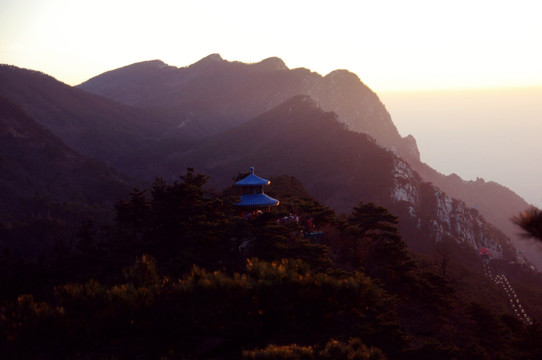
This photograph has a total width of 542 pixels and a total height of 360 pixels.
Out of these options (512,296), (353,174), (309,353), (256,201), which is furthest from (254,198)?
(353,174)

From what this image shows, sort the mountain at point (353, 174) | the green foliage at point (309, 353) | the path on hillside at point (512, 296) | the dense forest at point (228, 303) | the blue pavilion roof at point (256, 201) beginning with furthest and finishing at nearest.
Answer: the mountain at point (353, 174)
the path on hillside at point (512, 296)
the blue pavilion roof at point (256, 201)
the dense forest at point (228, 303)
the green foliage at point (309, 353)

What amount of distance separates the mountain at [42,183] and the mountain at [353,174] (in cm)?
4263

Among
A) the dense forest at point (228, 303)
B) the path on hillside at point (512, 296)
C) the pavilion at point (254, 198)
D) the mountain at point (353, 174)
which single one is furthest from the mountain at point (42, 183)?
the path on hillside at point (512, 296)

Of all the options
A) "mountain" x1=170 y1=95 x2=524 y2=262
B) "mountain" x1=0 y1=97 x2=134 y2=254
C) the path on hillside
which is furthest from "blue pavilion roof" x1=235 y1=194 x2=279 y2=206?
"mountain" x1=170 y1=95 x2=524 y2=262

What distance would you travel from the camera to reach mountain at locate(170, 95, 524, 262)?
110 metres

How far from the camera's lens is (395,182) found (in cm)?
12738

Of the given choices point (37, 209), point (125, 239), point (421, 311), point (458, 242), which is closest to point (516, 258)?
point (458, 242)

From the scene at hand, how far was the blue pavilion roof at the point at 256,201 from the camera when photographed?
37.5m

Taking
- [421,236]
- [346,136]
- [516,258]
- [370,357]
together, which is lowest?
[516,258]

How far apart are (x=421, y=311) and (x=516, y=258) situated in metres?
87.3

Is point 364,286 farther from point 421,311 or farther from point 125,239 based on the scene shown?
point 125,239

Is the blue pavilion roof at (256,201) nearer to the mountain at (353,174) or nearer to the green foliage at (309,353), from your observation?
the green foliage at (309,353)

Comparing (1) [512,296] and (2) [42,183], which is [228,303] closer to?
(1) [512,296]

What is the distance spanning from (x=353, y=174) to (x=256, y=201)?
108m
